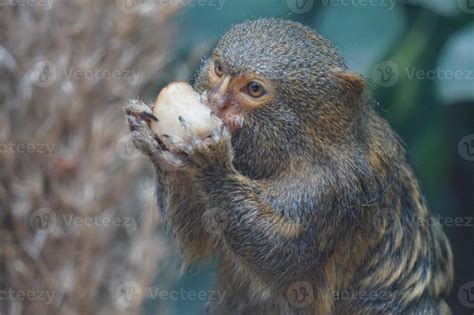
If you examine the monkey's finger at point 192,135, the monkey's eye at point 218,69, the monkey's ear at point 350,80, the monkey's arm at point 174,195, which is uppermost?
the monkey's eye at point 218,69

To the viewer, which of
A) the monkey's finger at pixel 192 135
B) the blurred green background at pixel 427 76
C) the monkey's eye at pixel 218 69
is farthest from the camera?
the blurred green background at pixel 427 76

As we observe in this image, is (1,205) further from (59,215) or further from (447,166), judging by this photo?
(447,166)

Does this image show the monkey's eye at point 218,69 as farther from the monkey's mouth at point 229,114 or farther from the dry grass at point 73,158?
the dry grass at point 73,158

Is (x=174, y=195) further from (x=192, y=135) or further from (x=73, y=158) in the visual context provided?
(x=73, y=158)

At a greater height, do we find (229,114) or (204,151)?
(229,114)

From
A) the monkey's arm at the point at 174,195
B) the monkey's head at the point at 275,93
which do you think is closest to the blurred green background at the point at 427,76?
the monkey's arm at the point at 174,195

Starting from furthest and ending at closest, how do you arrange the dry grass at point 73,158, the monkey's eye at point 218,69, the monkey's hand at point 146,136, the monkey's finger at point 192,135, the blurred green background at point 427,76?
the dry grass at point 73,158, the blurred green background at point 427,76, the monkey's eye at point 218,69, the monkey's hand at point 146,136, the monkey's finger at point 192,135

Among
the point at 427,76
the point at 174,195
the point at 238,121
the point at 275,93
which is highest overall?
the point at 427,76

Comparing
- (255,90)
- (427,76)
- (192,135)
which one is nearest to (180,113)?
(192,135)
